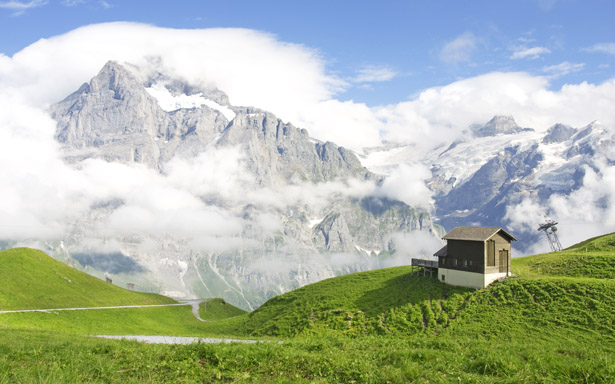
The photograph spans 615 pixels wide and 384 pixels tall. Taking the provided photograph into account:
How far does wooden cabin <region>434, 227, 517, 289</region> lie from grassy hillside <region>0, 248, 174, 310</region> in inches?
2888

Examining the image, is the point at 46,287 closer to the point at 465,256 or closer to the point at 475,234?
the point at 465,256

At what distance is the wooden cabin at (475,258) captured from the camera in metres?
56.9

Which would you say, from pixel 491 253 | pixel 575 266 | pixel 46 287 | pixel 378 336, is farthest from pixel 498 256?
pixel 46 287

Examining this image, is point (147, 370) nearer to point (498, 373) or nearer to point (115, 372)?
point (115, 372)

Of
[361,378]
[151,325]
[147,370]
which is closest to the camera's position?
[361,378]

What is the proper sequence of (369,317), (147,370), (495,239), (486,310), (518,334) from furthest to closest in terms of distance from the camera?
(495,239)
(369,317)
(486,310)
(518,334)
(147,370)

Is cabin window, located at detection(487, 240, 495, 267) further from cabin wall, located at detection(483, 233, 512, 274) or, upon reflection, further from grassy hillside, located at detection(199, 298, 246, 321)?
grassy hillside, located at detection(199, 298, 246, 321)

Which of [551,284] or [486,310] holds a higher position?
[551,284]

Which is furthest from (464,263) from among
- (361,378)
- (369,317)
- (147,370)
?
(147,370)

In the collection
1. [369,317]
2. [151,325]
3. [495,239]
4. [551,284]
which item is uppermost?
[495,239]

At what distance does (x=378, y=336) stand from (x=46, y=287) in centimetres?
8010

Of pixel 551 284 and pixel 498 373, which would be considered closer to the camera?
pixel 498 373

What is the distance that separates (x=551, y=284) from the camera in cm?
5112

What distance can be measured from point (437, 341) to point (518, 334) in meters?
20.0
